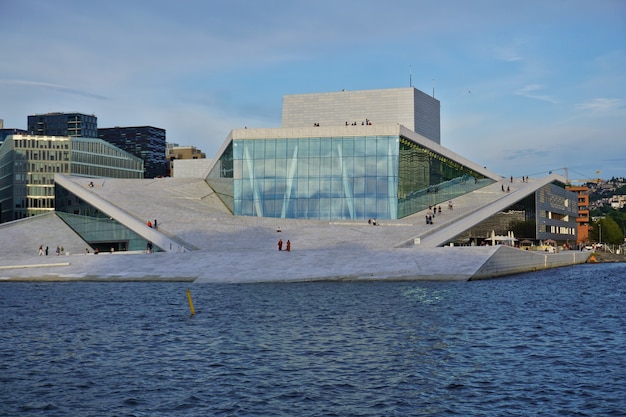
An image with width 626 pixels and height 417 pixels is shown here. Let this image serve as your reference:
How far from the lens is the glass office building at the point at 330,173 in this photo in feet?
226

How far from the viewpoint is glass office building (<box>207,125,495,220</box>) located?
226ft

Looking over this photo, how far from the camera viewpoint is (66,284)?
48.4 meters

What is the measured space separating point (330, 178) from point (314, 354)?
151 feet

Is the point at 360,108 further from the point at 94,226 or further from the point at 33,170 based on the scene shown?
the point at 33,170

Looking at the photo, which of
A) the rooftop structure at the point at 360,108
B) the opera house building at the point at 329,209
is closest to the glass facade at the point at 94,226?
the opera house building at the point at 329,209

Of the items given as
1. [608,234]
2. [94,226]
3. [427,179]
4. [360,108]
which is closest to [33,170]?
[94,226]

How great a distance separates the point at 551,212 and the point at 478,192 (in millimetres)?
14837

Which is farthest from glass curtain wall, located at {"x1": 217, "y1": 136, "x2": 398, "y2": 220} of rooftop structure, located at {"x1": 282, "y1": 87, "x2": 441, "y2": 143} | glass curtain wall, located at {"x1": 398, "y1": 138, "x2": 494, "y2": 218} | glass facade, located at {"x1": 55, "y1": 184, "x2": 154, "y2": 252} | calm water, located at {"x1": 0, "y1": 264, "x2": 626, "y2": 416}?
calm water, located at {"x1": 0, "y1": 264, "x2": 626, "y2": 416}

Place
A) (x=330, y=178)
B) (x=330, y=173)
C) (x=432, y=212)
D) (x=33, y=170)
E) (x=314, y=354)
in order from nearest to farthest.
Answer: (x=314, y=354) → (x=330, y=178) → (x=330, y=173) → (x=432, y=212) → (x=33, y=170)

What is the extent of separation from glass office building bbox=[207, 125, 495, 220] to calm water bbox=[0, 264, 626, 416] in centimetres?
2876

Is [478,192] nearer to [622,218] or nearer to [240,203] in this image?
[240,203]

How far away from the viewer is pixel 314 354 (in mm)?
24172

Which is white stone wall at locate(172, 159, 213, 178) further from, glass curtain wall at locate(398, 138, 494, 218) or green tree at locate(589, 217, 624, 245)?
green tree at locate(589, 217, 624, 245)

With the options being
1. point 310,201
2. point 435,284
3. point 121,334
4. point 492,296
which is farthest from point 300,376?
point 310,201
